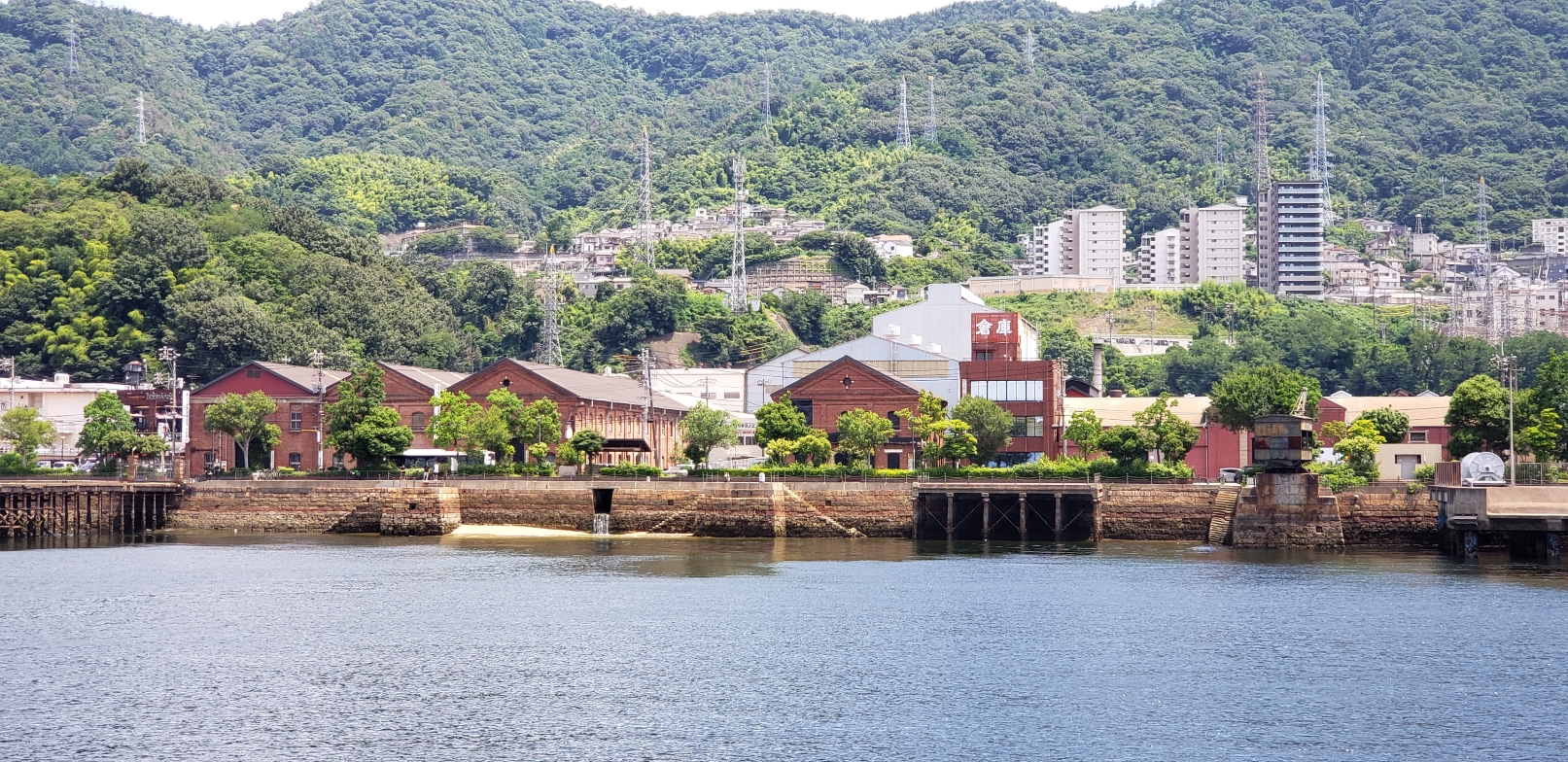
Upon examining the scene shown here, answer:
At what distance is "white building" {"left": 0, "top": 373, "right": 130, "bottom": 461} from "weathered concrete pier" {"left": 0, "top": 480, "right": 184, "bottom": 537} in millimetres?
22533

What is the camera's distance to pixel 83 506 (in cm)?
9400

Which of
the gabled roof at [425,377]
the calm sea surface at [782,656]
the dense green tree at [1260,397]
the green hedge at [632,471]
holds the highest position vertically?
the gabled roof at [425,377]

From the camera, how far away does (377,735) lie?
43.5m

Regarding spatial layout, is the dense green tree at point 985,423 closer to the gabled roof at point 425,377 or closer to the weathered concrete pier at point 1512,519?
the weathered concrete pier at point 1512,519

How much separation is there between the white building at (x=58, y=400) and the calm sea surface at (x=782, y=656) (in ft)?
127

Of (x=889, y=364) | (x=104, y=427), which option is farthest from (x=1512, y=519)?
(x=104, y=427)

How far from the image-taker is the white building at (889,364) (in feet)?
371

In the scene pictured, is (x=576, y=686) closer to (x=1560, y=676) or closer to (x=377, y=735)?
(x=377, y=735)

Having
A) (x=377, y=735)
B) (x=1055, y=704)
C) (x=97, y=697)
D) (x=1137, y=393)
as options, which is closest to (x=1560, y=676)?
(x=1055, y=704)

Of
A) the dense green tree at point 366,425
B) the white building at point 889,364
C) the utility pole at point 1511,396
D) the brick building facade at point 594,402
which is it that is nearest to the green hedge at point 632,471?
the brick building facade at point 594,402

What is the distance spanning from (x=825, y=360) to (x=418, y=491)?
38.4 m

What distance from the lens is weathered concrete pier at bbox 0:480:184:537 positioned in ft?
296

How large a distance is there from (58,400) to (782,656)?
81025mm

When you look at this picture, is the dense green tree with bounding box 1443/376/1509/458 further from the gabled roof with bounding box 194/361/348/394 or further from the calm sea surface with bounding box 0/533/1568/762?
the gabled roof with bounding box 194/361/348/394
